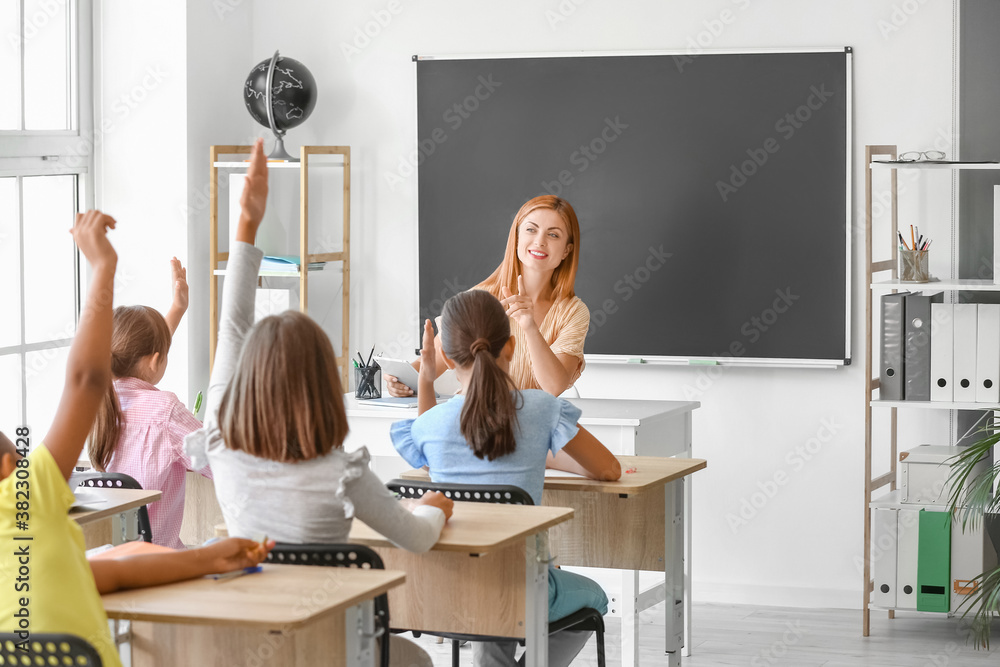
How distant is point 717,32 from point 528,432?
2533mm

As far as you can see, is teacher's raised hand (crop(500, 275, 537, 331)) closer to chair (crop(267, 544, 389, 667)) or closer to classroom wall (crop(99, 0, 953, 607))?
chair (crop(267, 544, 389, 667))

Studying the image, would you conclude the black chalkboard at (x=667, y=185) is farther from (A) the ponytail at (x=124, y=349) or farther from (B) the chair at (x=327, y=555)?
(B) the chair at (x=327, y=555)

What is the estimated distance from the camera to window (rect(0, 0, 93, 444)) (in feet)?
14.4

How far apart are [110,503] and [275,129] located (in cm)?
261

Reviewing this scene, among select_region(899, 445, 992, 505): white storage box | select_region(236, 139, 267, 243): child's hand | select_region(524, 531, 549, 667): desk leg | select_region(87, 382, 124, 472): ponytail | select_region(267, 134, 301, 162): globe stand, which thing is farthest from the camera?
select_region(267, 134, 301, 162): globe stand

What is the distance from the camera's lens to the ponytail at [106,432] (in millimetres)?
2900

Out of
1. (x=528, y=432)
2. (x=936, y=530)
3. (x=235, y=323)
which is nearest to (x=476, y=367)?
(x=528, y=432)

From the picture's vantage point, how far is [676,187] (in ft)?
15.4

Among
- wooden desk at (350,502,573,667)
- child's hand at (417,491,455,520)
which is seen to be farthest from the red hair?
child's hand at (417,491,455,520)

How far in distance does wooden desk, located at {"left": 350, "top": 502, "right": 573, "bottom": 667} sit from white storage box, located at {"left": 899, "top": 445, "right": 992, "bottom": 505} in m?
2.23

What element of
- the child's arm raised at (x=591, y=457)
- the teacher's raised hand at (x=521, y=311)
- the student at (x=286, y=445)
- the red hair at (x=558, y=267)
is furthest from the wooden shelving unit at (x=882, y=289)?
the student at (x=286, y=445)

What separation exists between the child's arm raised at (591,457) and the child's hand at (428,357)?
13.9 inches

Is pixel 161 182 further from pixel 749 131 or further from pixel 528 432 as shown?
pixel 528 432

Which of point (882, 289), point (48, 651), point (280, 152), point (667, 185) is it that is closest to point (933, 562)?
point (882, 289)
